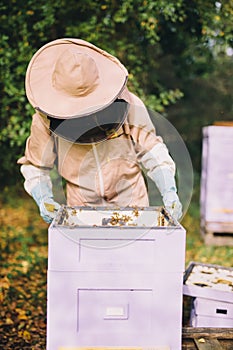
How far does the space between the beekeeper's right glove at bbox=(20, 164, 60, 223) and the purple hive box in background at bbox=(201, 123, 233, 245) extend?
259cm

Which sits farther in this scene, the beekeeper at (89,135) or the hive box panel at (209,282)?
the hive box panel at (209,282)

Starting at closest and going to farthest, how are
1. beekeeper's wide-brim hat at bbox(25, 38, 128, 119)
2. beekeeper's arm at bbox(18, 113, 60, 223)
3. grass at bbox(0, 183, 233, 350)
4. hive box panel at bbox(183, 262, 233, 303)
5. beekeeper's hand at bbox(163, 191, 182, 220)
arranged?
beekeeper's wide-brim hat at bbox(25, 38, 128, 119), beekeeper's hand at bbox(163, 191, 182, 220), beekeeper's arm at bbox(18, 113, 60, 223), hive box panel at bbox(183, 262, 233, 303), grass at bbox(0, 183, 233, 350)

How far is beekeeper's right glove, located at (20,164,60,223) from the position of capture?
81.3 inches

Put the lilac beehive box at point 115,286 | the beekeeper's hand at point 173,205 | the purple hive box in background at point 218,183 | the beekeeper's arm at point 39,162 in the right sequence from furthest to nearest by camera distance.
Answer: the purple hive box in background at point 218,183
the beekeeper's arm at point 39,162
the beekeeper's hand at point 173,205
the lilac beehive box at point 115,286

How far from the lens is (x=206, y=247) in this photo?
188 inches

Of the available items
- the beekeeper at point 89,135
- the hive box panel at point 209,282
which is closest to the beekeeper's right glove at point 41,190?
the beekeeper at point 89,135

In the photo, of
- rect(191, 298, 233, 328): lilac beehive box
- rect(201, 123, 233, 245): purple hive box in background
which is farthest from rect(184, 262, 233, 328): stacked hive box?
rect(201, 123, 233, 245): purple hive box in background

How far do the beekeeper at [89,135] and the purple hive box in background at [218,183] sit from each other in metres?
2.34

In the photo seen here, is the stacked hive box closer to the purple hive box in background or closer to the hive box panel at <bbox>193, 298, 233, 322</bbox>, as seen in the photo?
the hive box panel at <bbox>193, 298, 233, 322</bbox>

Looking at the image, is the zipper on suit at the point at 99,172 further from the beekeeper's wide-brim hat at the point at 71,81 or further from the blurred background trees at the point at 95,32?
the blurred background trees at the point at 95,32

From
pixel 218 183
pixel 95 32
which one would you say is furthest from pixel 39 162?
pixel 218 183

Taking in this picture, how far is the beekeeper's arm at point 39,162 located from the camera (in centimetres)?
213

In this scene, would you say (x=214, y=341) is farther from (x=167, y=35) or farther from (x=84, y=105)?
(x=167, y=35)

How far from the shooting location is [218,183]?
4.62m
